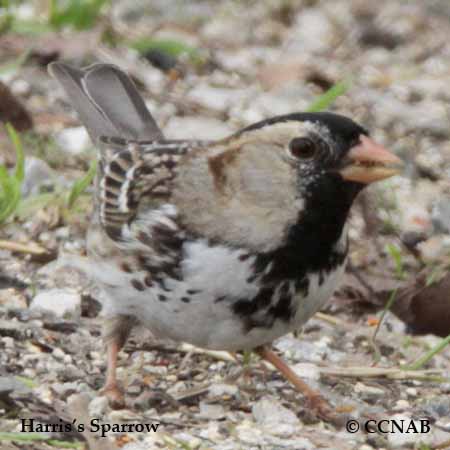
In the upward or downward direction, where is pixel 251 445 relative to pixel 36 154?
downward

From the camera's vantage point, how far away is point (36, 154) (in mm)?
5234

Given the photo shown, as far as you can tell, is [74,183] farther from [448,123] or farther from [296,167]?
[448,123]

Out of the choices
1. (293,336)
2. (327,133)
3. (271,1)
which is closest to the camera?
(327,133)

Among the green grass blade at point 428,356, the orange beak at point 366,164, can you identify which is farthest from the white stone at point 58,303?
the orange beak at point 366,164

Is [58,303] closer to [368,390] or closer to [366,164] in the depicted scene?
[368,390]

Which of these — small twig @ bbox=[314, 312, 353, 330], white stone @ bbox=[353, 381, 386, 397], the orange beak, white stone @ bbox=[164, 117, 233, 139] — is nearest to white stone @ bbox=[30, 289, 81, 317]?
small twig @ bbox=[314, 312, 353, 330]

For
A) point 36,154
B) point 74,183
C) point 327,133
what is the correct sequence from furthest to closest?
point 36,154 → point 74,183 → point 327,133

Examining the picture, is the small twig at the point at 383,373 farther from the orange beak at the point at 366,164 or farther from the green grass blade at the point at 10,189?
the green grass blade at the point at 10,189

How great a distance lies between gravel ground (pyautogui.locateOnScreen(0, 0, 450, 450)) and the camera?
3.68 m

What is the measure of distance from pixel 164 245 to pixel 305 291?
1.34 feet

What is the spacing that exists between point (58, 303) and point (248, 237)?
38.9 inches

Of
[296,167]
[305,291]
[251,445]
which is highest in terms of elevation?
[296,167]

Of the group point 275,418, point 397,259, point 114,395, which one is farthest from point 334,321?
point 114,395

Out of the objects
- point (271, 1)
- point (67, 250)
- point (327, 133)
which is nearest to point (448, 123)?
point (271, 1)
